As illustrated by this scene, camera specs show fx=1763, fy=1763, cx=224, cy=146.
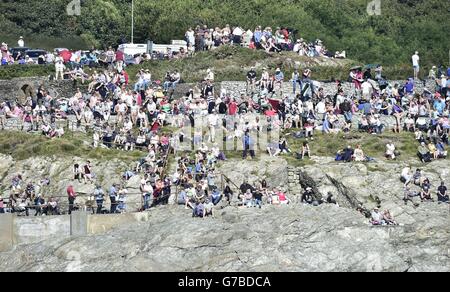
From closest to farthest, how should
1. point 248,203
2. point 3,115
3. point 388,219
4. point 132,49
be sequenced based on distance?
point 388,219 < point 248,203 < point 3,115 < point 132,49

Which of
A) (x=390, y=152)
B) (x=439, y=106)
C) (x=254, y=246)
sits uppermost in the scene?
(x=439, y=106)

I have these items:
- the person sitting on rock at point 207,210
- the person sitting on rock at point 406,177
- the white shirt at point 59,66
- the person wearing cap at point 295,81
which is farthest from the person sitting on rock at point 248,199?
the white shirt at point 59,66

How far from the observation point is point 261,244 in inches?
2447

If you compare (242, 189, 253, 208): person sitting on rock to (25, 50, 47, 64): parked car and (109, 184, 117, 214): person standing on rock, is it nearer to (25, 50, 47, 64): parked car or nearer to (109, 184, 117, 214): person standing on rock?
(109, 184, 117, 214): person standing on rock

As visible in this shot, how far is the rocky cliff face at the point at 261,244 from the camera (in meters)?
61.5

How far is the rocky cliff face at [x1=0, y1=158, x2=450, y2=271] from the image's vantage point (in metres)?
61.5

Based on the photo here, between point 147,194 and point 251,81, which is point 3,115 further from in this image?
point 251,81

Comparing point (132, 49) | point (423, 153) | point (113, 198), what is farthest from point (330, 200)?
point (132, 49)

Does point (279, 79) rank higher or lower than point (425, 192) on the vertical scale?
higher

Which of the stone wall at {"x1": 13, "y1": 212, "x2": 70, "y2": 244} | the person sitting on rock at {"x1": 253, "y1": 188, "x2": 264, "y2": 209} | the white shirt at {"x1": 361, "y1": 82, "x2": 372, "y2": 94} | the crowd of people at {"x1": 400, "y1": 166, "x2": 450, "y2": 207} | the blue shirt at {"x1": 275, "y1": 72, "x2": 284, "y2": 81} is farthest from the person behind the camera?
the blue shirt at {"x1": 275, "y1": 72, "x2": 284, "y2": 81}

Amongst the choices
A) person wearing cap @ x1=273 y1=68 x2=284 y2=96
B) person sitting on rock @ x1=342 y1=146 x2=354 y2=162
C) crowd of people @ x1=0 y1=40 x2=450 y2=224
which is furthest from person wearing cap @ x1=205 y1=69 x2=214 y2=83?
person sitting on rock @ x1=342 y1=146 x2=354 y2=162

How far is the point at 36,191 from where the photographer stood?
68.9 meters

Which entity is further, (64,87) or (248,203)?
(64,87)
